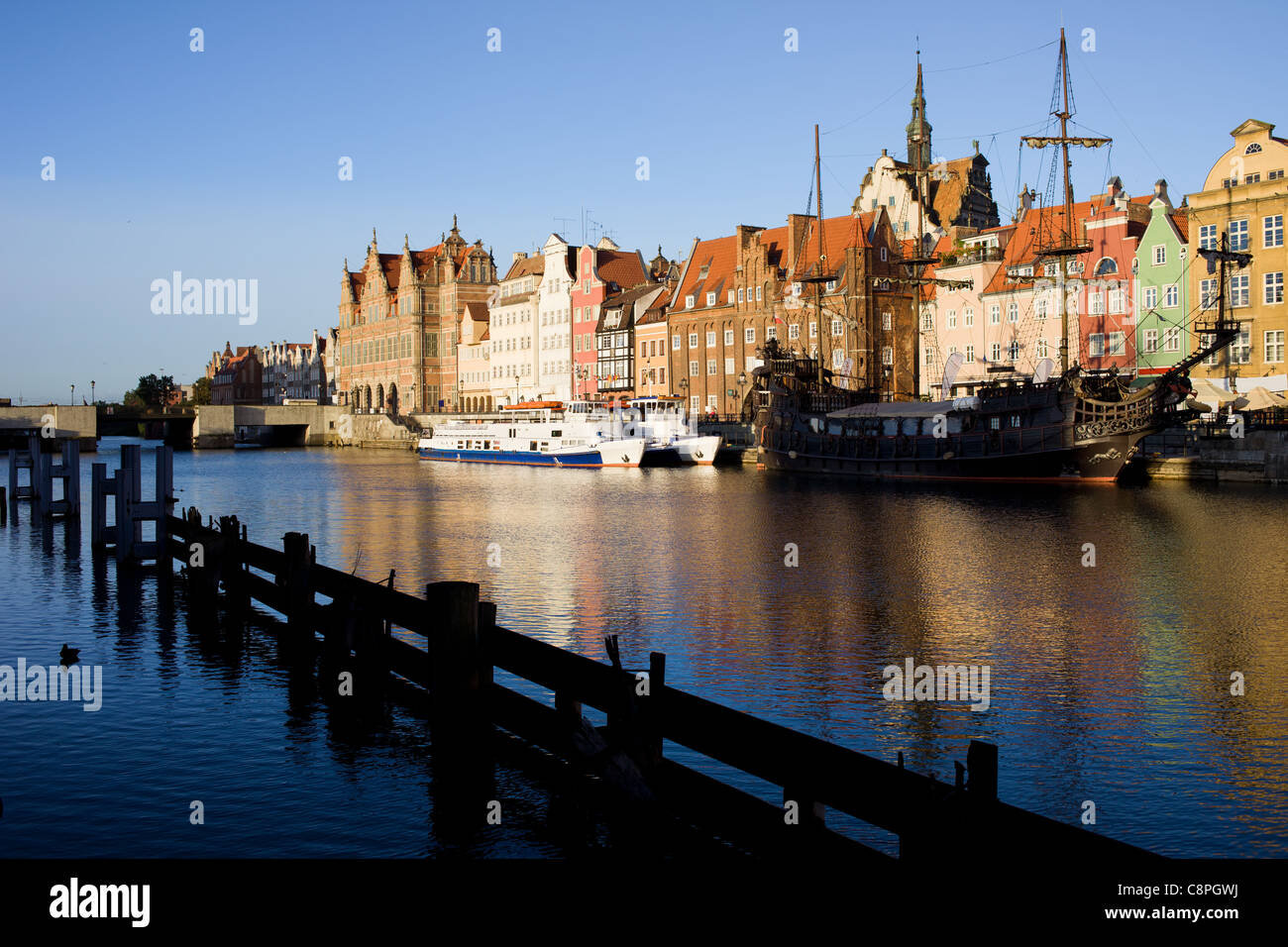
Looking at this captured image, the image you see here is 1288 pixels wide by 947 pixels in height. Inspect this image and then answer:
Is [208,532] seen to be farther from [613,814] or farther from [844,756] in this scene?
[844,756]

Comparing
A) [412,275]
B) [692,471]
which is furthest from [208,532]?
[412,275]

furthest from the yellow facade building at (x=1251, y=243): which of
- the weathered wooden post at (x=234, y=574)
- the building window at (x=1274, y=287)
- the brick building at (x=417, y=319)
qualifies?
the brick building at (x=417, y=319)

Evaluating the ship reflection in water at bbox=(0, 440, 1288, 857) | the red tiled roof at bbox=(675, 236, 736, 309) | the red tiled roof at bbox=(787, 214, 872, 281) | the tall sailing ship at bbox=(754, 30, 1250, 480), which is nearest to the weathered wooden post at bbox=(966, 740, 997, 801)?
the ship reflection in water at bbox=(0, 440, 1288, 857)

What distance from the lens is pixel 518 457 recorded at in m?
99.9

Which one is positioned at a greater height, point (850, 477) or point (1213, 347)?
point (1213, 347)

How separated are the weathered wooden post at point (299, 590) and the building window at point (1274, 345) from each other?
205ft

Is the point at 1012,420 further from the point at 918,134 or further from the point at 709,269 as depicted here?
the point at 918,134

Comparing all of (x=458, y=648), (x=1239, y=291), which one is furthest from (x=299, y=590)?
(x=1239, y=291)

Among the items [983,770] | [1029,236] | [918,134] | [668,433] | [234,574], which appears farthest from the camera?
[918,134]

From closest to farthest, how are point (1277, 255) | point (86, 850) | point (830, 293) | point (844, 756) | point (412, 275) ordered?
Answer: 1. point (844, 756)
2. point (86, 850)
3. point (1277, 255)
4. point (830, 293)
5. point (412, 275)

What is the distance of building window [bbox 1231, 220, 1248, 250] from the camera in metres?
67.1

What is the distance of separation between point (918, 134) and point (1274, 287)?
3439 inches

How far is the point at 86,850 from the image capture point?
11.5 m
